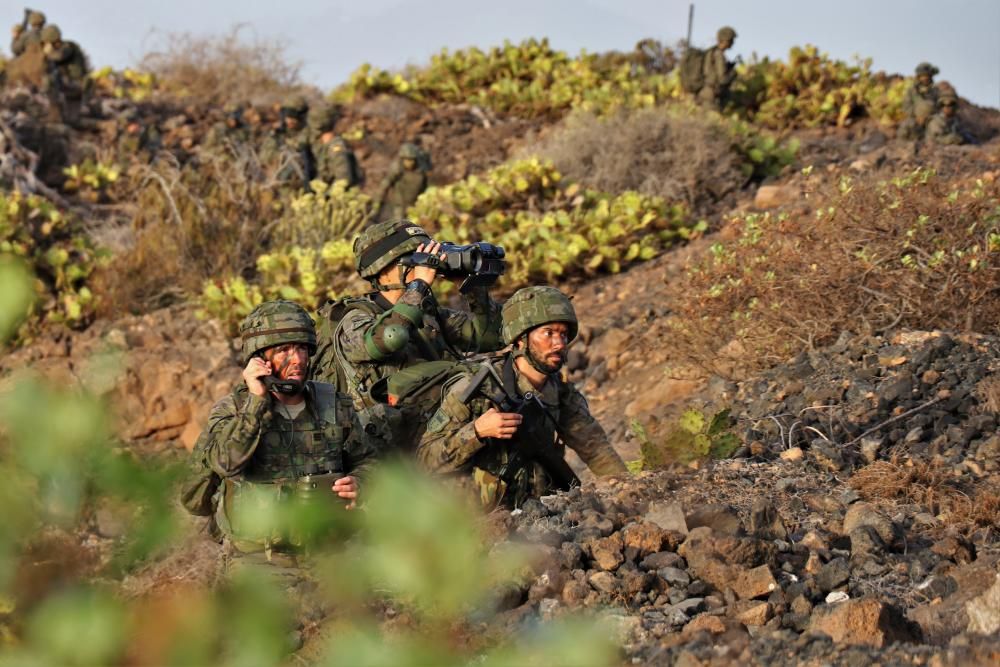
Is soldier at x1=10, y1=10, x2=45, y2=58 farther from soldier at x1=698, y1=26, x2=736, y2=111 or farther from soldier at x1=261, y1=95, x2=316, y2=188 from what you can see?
soldier at x1=698, y1=26, x2=736, y2=111

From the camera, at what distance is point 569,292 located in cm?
1216

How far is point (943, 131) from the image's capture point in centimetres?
1555

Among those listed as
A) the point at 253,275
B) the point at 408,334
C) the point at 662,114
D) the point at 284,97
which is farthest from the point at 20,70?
the point at 408,334

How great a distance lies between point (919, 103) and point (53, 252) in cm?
1017

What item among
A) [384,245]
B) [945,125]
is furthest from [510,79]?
[384,245]

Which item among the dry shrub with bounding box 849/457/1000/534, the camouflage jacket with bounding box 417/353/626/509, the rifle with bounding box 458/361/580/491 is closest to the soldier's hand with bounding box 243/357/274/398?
the camouflage jacket with bounding box 417/353/626/509

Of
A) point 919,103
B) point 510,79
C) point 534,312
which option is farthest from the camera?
point 510,79

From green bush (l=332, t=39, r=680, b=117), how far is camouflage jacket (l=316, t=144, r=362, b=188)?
4.07 m

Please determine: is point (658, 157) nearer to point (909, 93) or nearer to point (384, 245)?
A: point (909, 93)

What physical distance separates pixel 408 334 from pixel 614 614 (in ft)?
6.17

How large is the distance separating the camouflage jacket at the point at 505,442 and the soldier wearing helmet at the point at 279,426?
1.29 feet

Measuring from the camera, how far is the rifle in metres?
5.11

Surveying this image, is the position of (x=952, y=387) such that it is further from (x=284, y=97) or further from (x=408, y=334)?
(x=284, y=97)

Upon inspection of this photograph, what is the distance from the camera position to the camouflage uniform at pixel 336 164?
15.3 metres
